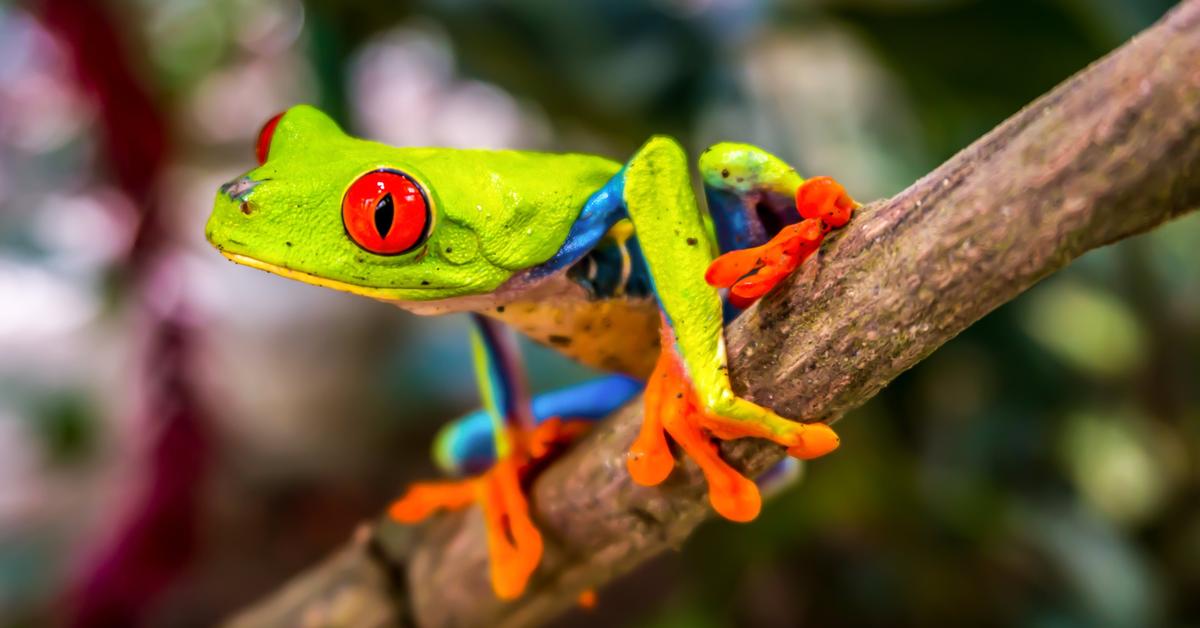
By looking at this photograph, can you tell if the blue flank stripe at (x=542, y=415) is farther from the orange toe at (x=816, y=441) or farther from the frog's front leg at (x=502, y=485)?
the orange toe at (x=816, y=441)

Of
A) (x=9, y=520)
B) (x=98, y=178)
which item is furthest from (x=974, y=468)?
(x=9, y=520)

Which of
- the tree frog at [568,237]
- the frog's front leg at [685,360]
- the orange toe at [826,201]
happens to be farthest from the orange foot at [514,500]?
the orange toe at [826,201]

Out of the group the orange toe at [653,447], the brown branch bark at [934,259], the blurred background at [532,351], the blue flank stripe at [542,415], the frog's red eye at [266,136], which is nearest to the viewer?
the brown branch bark at [934,259]

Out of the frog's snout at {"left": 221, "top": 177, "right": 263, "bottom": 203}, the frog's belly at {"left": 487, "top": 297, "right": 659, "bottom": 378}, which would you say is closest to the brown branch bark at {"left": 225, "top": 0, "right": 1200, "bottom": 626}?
the frog's belly at {"left": 487, "top": 297, "right": 659, "bottom": 378}

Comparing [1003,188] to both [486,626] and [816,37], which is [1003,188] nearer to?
[486,626]

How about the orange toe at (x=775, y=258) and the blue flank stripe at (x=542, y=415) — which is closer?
the orange toe at (x=775, y=258)

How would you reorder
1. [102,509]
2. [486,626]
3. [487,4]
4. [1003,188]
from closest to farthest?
[1003,188], [486,626], [487,4], [102,509]

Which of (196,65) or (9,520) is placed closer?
(196,65)
